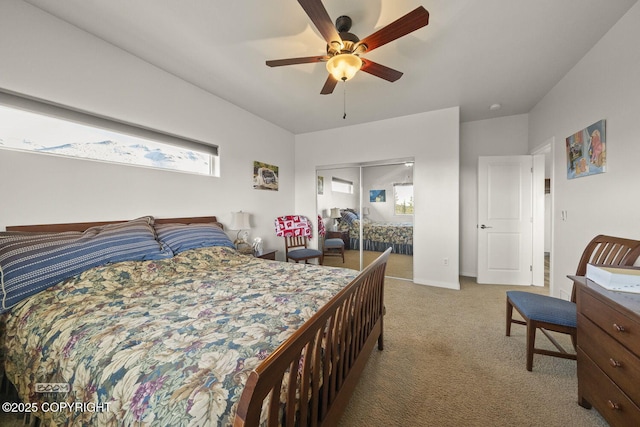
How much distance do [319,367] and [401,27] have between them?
1.96 metres

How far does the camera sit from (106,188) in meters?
2.06

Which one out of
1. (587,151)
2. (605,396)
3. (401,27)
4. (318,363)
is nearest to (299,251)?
(318,363)

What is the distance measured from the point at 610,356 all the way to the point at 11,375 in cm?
322

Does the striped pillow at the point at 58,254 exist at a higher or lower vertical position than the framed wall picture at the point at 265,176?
lower


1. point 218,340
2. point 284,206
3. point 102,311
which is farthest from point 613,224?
point 284,206

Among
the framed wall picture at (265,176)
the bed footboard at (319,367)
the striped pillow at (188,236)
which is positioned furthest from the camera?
the framed wall picture at (265,176)

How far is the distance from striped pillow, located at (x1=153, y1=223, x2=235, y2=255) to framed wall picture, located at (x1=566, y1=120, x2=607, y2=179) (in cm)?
361

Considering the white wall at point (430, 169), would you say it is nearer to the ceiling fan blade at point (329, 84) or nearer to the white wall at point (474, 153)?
the white wall at point (474, 153)

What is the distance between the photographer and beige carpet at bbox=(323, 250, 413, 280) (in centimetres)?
388

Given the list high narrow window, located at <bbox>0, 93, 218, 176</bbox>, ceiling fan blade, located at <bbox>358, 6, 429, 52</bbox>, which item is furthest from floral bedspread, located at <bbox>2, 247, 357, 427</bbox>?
ceiling fan blade, located at <bbox>358, 6, 429, 52</bbox>

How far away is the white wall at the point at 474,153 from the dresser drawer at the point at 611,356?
8.75ft

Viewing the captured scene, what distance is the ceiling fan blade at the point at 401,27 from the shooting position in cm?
132

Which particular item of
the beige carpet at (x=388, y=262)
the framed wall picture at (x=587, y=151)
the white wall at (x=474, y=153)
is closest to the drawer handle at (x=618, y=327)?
the framed wall picture at (x=587, y=151)

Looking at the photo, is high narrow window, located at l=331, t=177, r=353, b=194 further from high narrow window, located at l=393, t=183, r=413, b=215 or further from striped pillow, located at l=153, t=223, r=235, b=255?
striped pillow, located at l=153, t=223, r=235, b=255
